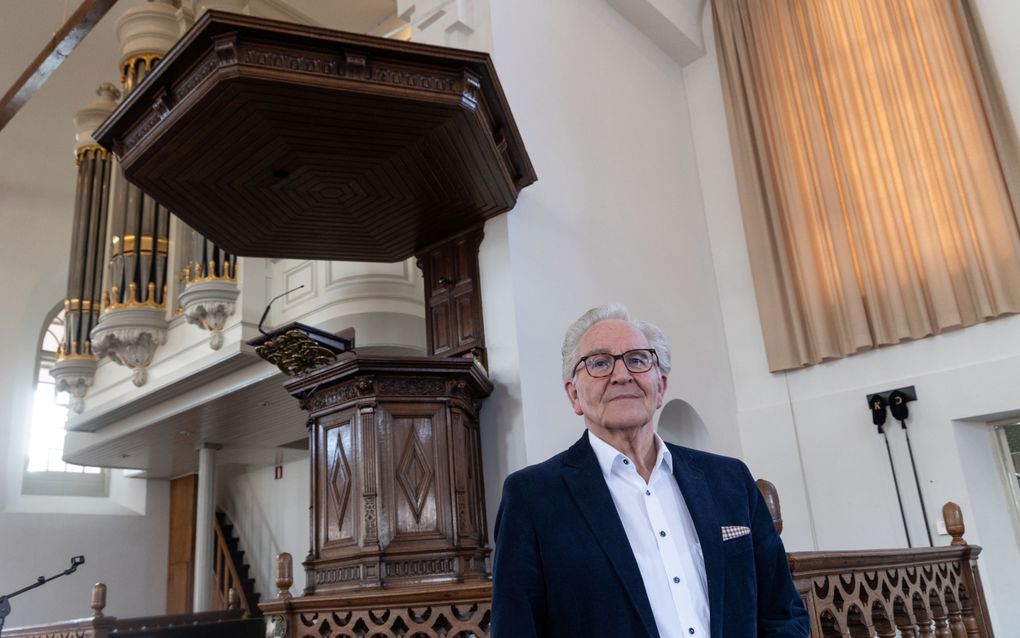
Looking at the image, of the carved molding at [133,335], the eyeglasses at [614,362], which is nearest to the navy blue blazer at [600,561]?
the eyeglasses at [614,362]

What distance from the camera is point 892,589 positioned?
3.55 m

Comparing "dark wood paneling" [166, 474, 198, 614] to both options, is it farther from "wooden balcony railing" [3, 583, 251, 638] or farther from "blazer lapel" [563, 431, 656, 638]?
"blazer lapel" [563, 431, 656, 638]

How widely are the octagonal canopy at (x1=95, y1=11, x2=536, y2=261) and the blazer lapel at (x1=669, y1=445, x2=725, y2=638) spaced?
325 centimetres

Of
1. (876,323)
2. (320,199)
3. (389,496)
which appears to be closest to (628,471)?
(389,496)

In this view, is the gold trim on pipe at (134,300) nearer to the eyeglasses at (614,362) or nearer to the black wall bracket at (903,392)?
the black wall bracket at (903,392)

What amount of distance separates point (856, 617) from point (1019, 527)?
170 inches

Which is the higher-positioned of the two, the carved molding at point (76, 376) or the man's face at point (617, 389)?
the carved molding at point (76, 376)

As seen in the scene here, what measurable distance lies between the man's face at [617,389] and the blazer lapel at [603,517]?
3.6 inches

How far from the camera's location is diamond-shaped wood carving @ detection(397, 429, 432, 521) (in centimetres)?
489

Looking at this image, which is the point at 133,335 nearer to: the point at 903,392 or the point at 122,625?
the point at 122,625

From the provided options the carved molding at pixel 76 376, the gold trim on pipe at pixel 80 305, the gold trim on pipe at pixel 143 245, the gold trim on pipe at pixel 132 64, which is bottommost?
the carved molding at pixel 76 376

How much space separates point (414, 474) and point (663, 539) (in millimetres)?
3267

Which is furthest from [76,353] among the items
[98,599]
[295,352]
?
[295,352]

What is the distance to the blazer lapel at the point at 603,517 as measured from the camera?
5.71ft
